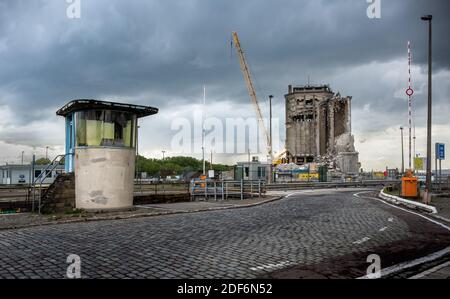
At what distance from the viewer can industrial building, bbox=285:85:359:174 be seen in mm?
110500

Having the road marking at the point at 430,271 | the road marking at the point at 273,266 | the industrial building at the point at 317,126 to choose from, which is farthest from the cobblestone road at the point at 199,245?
the industrial building at the point at 317,126

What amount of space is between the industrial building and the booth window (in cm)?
9498

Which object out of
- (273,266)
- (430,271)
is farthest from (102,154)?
(430,271)

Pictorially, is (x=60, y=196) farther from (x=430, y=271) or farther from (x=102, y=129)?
(x=430, y=271)

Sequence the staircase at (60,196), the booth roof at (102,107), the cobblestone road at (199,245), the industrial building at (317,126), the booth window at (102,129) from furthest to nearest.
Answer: the industrial building at (317,126), the booth window at (102,129), the booth roof at (102,107), the staircase at (60,196), the cobblestone road at (199,245)

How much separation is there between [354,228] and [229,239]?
3.98m

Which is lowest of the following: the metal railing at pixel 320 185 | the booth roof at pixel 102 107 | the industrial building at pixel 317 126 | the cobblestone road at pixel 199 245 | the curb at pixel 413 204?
the metal railing at pixel 320 185

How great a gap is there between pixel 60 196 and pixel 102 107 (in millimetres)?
3760

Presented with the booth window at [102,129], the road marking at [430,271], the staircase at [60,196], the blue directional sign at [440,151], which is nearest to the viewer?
the road marking at [430,271]

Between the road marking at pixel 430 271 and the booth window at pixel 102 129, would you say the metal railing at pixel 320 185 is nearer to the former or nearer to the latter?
the booth window at pixel 102 129

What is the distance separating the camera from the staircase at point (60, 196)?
14.5 m

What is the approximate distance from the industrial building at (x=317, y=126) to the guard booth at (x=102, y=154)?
94936mm
